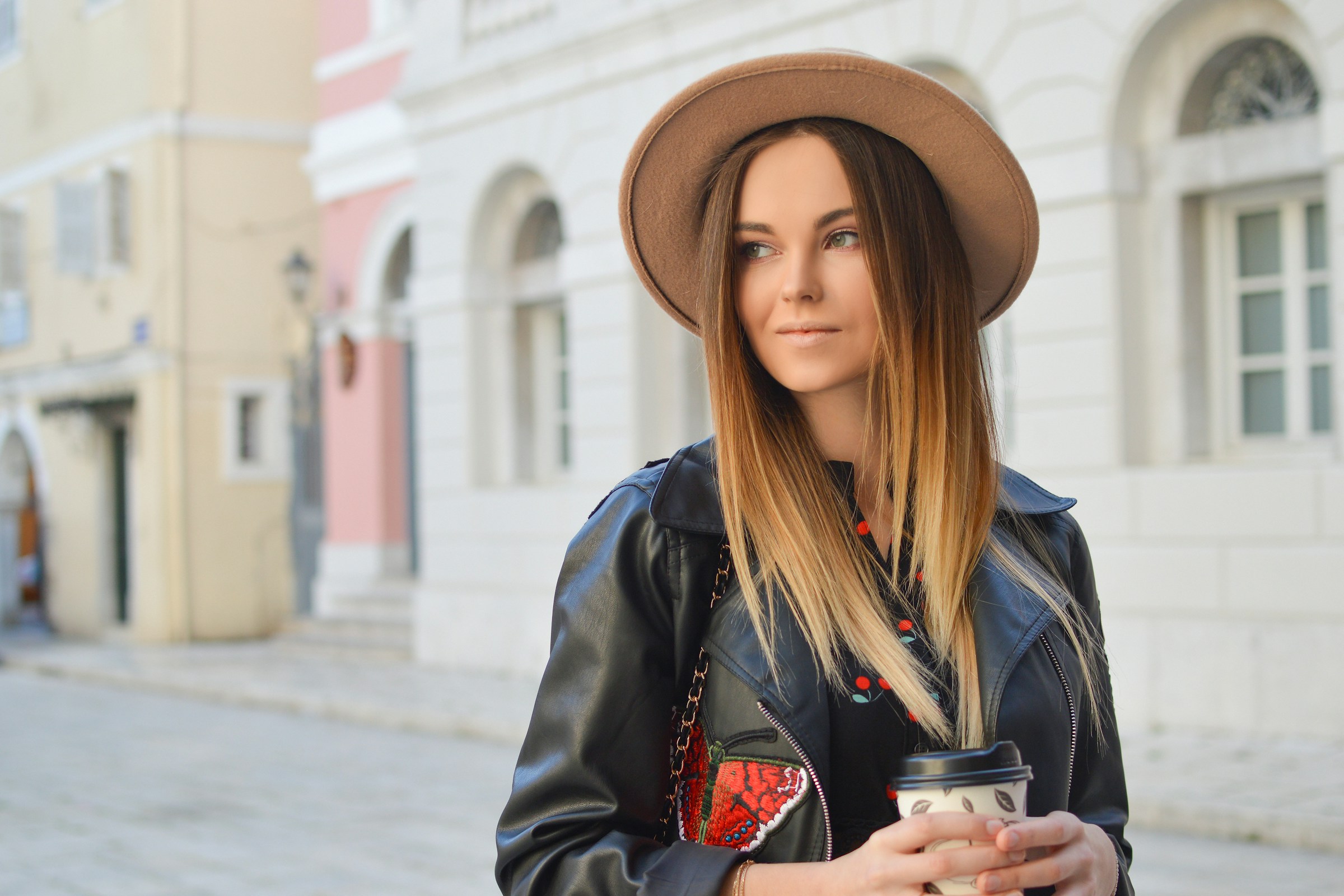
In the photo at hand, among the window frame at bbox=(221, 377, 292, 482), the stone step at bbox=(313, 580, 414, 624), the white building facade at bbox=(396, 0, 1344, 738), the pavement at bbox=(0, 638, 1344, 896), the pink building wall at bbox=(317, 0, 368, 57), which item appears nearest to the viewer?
the pavement at bbox=(0, 638, 1344, 896)

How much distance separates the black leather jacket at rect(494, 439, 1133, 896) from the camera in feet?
5.20

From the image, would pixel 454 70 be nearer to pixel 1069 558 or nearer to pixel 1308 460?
pixel 1308 460

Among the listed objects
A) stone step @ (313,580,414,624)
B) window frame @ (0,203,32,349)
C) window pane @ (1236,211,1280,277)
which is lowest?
stone step @ (313,580,414,624)

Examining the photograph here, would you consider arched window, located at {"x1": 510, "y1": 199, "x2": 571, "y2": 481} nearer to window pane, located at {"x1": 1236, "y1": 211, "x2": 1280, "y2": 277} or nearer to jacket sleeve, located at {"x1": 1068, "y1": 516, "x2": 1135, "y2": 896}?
window pane, located at {"x1": 1236, "y1": 211, "x2": 1280, "y2": 277}

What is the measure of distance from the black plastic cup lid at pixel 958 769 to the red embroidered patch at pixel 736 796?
0.70 feet

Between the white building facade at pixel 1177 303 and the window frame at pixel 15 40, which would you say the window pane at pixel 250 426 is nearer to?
the window frame at pixel 15 40

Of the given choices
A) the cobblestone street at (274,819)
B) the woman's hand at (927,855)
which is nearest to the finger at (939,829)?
the woman's hand at (927,855)

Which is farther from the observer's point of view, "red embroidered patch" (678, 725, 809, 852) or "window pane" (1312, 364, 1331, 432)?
"window pane" (1312, 364, 1331, 432)

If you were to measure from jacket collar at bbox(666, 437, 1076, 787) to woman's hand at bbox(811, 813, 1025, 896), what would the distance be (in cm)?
18

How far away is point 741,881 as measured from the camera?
5.07ft

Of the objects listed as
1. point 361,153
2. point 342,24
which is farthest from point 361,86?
point 342,24

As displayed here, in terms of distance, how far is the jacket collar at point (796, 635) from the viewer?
160 cm

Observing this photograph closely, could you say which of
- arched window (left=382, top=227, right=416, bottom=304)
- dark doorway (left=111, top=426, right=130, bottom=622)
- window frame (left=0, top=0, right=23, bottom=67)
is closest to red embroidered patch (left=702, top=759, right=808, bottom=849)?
arched window (left=382, top=227, right=416, bottom=304)

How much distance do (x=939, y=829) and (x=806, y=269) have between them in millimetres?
681
